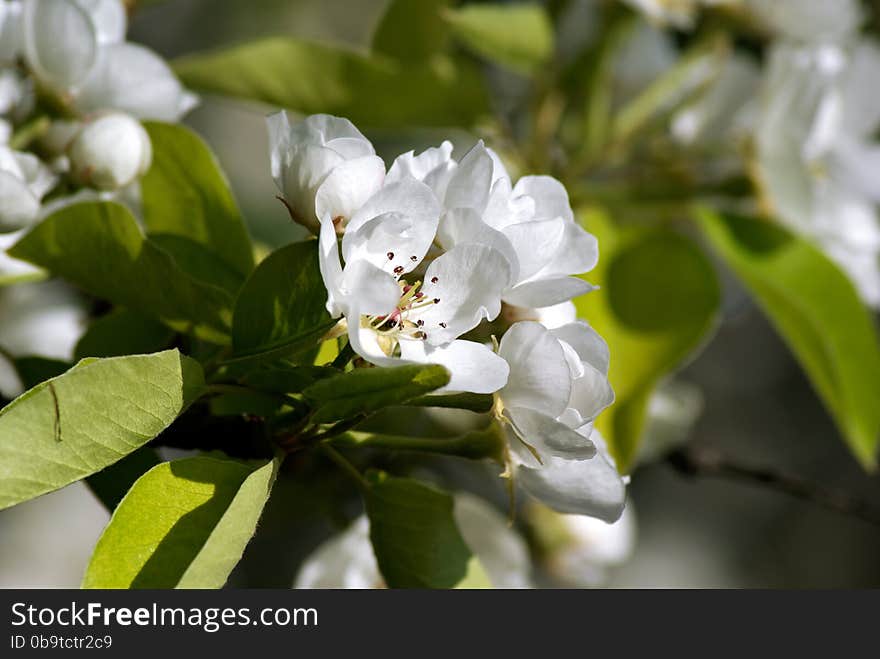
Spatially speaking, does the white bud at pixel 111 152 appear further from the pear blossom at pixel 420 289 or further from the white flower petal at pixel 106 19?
the pear blossom at pixel 420 289

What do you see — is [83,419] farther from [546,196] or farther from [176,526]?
[546,196]

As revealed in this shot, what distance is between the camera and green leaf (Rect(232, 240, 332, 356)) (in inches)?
20.9

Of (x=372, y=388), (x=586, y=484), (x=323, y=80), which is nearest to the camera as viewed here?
(x=372, y=388)

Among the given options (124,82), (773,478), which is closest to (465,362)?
(124,82)

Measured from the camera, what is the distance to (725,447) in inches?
105

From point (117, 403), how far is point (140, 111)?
1.01ft

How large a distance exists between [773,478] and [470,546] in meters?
0.32

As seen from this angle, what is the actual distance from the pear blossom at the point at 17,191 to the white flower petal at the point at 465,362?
25 cm

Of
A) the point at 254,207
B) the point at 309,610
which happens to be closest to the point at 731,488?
the point at 254,207

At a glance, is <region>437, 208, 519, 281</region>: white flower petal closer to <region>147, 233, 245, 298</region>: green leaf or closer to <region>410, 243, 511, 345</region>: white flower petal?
<region>410, 243, 511, 345</region>: white flower petal

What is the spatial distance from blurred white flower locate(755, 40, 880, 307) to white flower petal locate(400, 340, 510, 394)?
63 centimetres

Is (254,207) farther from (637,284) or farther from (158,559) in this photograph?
(158,559)

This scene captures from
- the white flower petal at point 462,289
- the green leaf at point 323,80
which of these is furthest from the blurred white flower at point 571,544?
the white flower petal at point 462,289

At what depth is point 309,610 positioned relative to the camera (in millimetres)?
634
